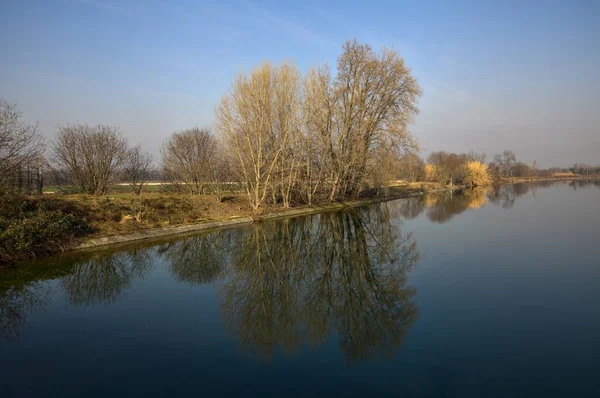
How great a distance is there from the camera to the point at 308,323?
19.8ft

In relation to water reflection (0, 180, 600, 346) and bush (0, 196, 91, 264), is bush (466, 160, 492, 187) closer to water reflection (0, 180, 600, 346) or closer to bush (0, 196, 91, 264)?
water reflection (0, 180, 600, 346)

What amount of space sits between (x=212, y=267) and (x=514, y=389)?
26.5ft

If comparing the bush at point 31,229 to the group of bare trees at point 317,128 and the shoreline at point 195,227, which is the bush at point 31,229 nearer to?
the shoreline at point 195,227

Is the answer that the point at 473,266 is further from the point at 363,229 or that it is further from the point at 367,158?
the point at 367,158

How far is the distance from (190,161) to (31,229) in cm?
1626

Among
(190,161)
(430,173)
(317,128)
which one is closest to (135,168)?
(190,161)

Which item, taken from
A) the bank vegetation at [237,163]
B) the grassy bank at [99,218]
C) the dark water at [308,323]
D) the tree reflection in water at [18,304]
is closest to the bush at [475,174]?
the bank vegetation at [237,163]

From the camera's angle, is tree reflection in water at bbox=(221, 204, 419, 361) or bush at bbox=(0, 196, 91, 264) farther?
bush at bbox=(0, 196, 91, 264)

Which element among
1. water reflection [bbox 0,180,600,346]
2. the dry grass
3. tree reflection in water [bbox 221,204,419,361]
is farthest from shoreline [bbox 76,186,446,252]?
tree reflection in water [bbox 221,204,419,361]

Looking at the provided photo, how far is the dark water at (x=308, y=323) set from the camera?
427 cm

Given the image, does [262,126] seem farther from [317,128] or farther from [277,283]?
[277,283]

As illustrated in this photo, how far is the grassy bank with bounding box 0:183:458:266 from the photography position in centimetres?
1088

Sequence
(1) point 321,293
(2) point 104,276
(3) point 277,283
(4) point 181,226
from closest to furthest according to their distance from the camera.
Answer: (1) point 321,293
(3) point 277,283
(2) point 104,276
(4) point 181,226

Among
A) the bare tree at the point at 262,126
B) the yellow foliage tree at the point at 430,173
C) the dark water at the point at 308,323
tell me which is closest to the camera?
the dark water at the point at 308,323
